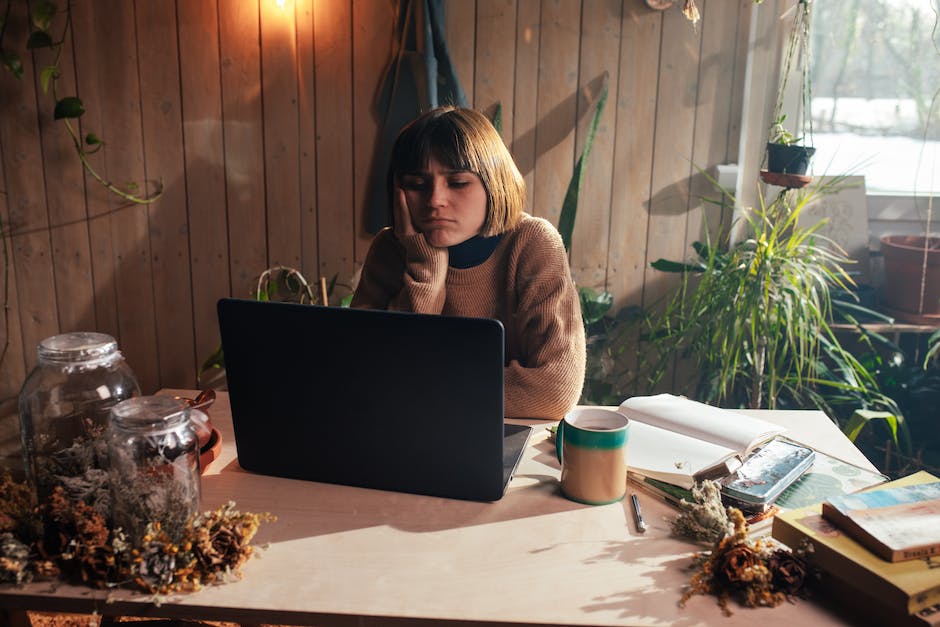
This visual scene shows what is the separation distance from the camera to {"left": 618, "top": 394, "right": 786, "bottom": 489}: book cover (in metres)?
1.17

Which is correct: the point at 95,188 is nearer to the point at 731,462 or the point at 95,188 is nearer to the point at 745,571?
the point at 731,462

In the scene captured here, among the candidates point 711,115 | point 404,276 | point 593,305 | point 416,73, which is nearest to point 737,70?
point 711,115

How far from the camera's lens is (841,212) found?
2.84 m

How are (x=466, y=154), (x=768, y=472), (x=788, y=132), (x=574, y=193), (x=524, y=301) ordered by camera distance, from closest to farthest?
(x=768, y=472), (x=466, y=154), (x=524, y=301), (x=788, y=132), (x=574, y=193)

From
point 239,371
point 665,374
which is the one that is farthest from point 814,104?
point 239,371

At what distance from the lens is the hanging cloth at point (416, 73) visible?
271 centimetres

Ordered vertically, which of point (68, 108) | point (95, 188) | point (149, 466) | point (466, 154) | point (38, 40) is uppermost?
point (38, 40)

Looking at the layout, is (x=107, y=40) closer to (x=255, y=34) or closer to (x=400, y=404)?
(x=255, y=34)

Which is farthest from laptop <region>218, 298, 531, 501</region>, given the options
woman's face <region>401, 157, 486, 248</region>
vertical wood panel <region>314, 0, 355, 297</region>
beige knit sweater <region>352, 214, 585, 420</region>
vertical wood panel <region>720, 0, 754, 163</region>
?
vertical wood panel <region>720, 0, 754, 163</region>

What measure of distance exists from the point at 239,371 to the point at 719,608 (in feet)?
2.33

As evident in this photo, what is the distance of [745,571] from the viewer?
92cm

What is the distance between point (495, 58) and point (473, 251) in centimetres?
142

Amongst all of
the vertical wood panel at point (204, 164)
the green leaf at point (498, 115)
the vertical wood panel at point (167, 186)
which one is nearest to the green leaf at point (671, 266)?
the green leaf at point (498, 115)

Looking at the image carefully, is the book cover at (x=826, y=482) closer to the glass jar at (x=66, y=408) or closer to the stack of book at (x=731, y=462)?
the stack of book at (x=731, y=462)
